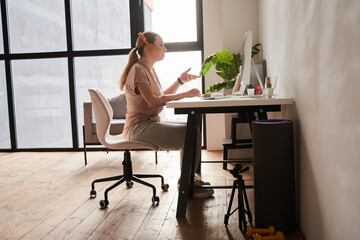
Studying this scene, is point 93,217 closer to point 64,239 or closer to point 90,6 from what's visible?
point 64,239

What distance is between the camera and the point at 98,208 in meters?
2.55

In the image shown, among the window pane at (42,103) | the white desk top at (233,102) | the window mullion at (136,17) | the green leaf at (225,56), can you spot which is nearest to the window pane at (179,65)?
the window mullion at (136,17)

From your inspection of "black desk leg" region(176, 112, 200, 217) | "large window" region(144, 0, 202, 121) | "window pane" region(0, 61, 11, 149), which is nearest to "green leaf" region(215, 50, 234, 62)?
"large window" region(144, 0, 202, 121)

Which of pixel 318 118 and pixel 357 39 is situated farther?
pixel 318 118

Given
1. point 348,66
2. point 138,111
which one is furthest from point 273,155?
point 138,111

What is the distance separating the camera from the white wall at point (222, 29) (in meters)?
4.29

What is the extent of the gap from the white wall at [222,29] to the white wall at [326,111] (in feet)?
6.60

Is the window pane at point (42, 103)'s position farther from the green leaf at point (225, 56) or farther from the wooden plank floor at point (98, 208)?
the green leaf at point (225, 56)

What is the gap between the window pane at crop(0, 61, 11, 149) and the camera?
5316 millimetres

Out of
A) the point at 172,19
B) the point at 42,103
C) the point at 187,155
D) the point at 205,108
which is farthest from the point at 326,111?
the point at 42,103

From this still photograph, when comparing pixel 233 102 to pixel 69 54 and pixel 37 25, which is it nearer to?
pixel 69 54

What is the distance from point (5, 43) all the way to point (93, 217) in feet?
12.6

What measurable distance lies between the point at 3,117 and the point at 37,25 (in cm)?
146

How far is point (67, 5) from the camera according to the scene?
5.00 meters
